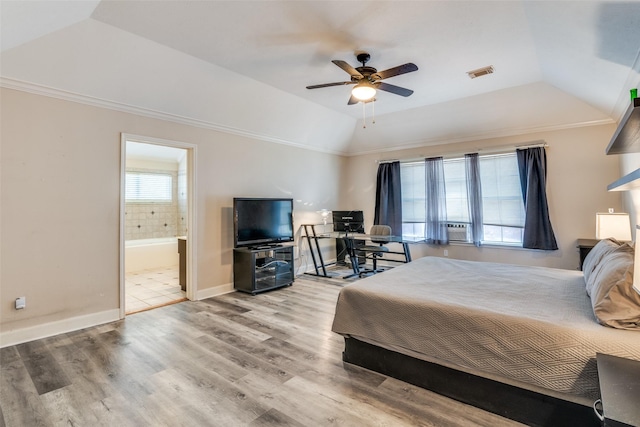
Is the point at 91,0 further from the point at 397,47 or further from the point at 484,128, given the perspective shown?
the point at 484,128

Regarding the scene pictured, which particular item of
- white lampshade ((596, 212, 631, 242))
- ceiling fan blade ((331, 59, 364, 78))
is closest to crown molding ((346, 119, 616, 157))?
white lampshade ((596, 212, 631, 242))

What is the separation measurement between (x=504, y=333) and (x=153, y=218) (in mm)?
7532

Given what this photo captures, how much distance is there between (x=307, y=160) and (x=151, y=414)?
4.85m

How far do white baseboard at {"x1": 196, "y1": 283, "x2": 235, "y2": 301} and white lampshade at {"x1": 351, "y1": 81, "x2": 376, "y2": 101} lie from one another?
3285mm

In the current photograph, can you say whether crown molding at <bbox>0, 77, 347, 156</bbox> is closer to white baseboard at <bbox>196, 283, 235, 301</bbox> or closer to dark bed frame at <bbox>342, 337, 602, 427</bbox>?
white baseboard at <bbox>196, 283, 235, 301</bbox>

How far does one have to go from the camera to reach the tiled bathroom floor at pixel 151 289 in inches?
165

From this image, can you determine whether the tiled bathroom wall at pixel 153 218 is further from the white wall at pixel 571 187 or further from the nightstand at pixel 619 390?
the nightstand at pixel 619 390

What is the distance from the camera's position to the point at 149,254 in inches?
257

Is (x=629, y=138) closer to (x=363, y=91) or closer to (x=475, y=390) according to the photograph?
(x=475, y=390)

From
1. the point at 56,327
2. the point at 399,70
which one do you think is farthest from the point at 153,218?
the point at 399,70

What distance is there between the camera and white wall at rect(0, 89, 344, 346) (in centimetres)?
296

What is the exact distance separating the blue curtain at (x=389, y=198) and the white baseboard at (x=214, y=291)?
328 centimetres

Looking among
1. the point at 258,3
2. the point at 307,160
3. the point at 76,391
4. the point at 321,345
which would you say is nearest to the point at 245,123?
the point at 307,160

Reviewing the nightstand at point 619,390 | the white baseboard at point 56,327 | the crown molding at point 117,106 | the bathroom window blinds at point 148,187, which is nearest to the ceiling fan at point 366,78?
the crown molding at point 117,106
